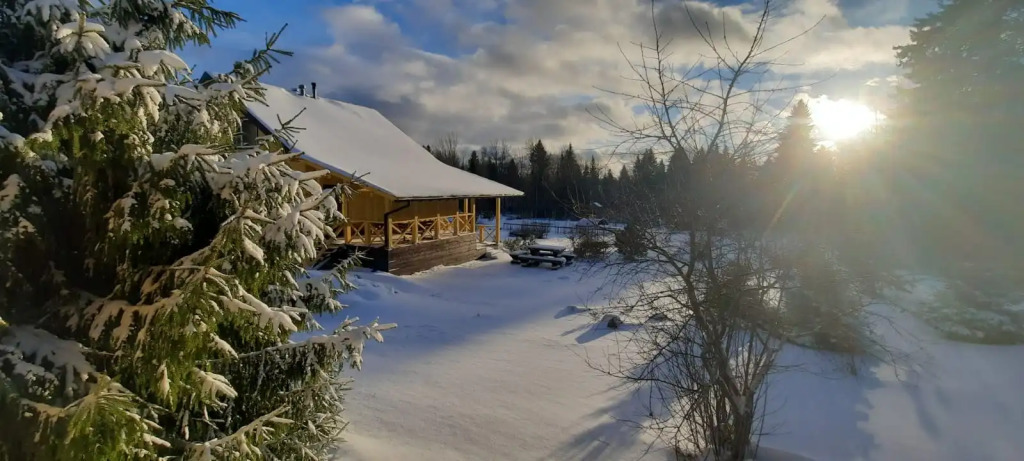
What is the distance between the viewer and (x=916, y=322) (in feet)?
30.9

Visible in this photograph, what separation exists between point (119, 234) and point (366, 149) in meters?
15.3

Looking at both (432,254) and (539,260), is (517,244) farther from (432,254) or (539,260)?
(432,254)

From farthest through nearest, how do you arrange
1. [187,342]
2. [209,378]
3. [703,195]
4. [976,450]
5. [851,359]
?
[851,359]
[976,450]
[703,195]
[209,378]
[187,342]

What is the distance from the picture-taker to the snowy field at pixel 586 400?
4785mm

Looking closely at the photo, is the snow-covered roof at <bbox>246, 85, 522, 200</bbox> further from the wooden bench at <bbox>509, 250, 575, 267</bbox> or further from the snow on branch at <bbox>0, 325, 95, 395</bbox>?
the snow on branch at <bbox>0, 325, 95, 395</bbox>

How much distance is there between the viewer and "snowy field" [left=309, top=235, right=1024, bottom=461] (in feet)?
15.7

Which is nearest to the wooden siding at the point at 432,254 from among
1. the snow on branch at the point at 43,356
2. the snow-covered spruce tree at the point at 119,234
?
the snow-covered spruce tree at the point at 119,234

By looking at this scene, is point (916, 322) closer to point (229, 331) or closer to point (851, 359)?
point (851, 359)

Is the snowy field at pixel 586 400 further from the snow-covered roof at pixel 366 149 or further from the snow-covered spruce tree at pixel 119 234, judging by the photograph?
the snow-covered roof at pixel 366 149

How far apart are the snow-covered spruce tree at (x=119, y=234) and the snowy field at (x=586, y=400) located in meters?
2.62

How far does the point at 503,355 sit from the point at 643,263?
152 inches

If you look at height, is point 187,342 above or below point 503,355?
above

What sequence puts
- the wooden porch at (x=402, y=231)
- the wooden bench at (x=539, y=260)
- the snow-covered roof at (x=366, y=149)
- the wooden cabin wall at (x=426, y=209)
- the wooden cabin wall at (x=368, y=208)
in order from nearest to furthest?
the snow-covered roof at (x=366, y=149)
the wooden porch at (x=402, y=231)
the wooden cabin wall at (x=368, y=208)
the wooden cabin wall at (x=426, y=209)
the wooden bench at (x=539, y=260)

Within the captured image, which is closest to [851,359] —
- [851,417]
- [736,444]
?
[851,417]
